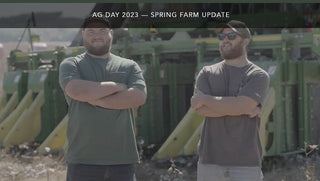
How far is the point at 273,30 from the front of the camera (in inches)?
421

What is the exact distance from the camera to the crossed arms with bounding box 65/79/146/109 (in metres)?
4.15

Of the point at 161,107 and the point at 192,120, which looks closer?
the point at 192,120

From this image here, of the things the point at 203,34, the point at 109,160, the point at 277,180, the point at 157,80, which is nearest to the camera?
the point at 109,160

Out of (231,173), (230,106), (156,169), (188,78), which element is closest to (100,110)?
(230,106)

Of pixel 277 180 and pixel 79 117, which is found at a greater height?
pixel 79 117

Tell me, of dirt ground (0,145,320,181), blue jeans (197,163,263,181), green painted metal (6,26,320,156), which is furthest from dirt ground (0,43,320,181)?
blue jeans (197,163,263,181)

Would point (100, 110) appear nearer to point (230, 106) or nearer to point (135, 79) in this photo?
point (135, 79)

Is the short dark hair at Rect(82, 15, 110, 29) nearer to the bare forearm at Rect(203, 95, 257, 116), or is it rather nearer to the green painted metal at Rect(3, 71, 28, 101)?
the bare forearm at Rect(203, 95, 257, 116)

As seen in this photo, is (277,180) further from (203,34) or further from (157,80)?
(203,34)

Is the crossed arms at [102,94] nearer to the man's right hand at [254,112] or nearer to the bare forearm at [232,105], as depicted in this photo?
the bare forearm at [232,105]

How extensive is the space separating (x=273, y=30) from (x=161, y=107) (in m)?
2.43

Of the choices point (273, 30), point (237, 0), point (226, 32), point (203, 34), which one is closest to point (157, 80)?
point (203, 34)

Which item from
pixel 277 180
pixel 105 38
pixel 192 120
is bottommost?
pixel 277 180

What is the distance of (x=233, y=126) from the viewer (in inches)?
163
